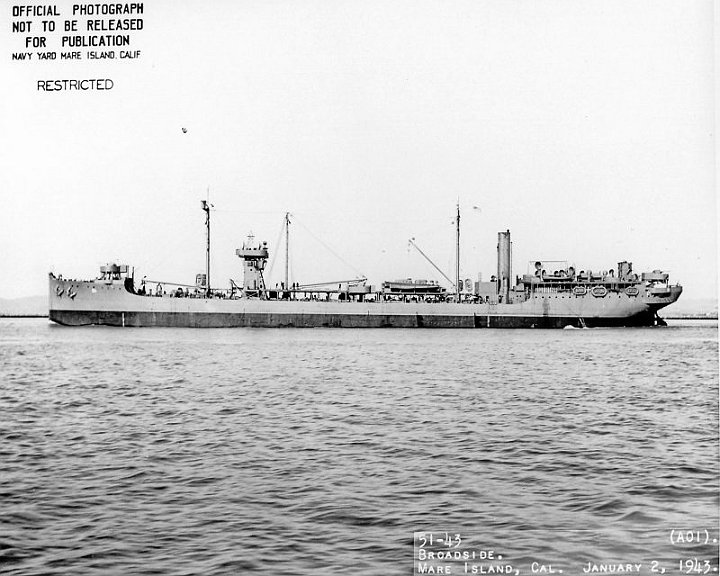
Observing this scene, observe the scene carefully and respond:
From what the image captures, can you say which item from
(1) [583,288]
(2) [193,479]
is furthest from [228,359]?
(1) [583,288]

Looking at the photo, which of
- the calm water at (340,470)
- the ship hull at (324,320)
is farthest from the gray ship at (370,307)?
the calm water at (340,470)

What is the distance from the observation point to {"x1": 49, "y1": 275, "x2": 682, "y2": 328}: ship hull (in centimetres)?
3366

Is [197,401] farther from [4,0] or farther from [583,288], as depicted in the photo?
[583,288]

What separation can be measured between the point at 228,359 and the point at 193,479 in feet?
33.0

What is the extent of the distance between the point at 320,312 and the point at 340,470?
27.7 metres

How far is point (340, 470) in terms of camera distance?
21.5 ft

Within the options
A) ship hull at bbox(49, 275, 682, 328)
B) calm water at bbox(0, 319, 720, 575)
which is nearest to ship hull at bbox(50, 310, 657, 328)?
ship hull at bbox(49, 275, 682, 328)

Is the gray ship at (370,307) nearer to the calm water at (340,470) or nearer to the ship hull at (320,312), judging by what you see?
the ship hull at (320,312)

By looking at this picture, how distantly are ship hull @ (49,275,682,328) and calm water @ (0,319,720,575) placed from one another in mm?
Result: 20999

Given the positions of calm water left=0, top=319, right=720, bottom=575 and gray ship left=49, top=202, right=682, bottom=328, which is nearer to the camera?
calm water left=0, top=319, right=720, bottom=575

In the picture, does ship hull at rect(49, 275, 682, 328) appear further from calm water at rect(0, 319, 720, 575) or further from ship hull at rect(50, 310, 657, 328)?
calm water at rect(0, 319, 720, 575)

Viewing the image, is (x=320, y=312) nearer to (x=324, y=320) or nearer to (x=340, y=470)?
(x=324, y=320)

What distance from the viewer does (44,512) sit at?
18.2ft

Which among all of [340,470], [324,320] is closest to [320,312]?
[324,320]
